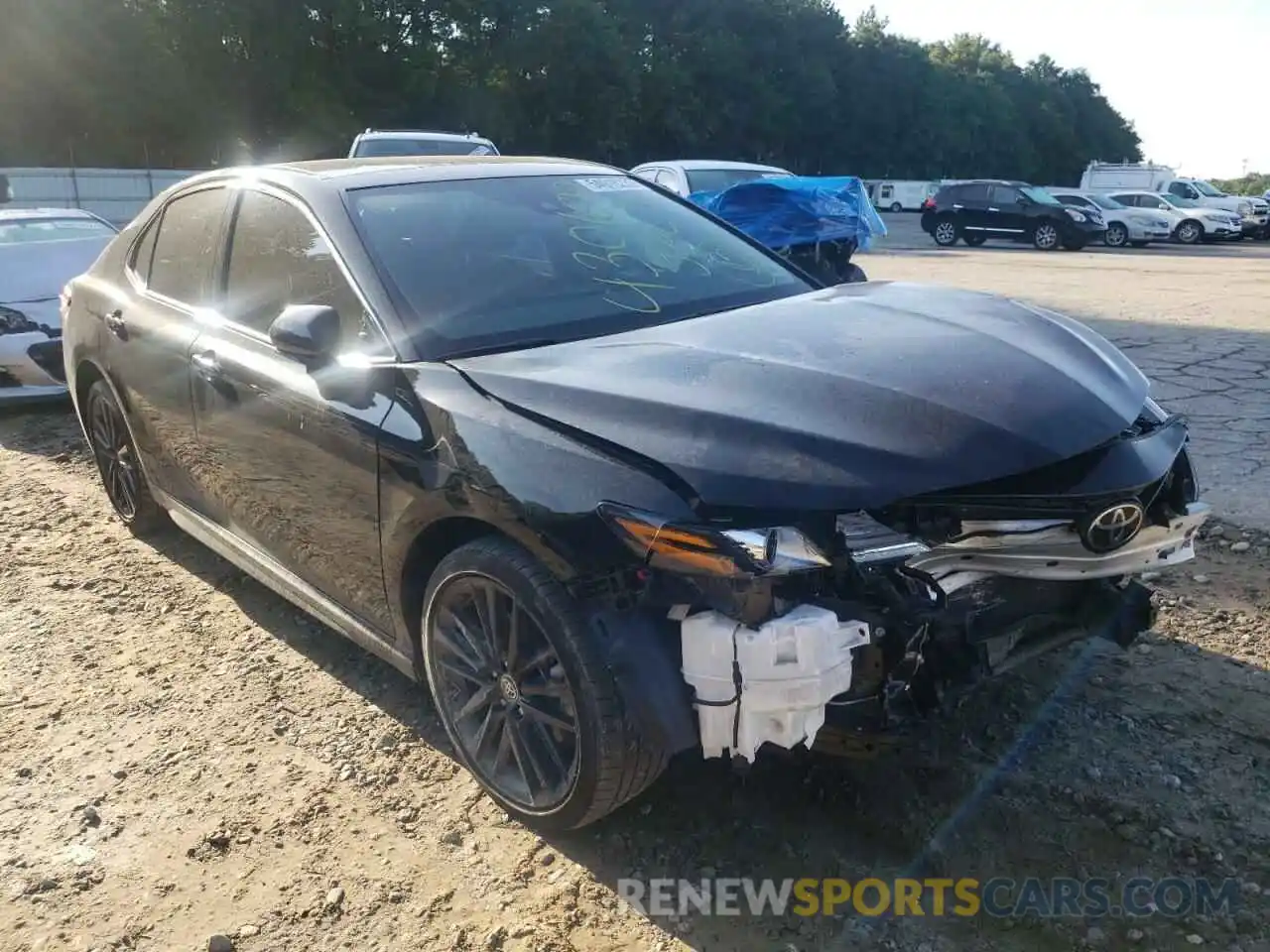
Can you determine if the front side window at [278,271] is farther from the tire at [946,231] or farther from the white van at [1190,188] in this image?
the white van at [1190,188]

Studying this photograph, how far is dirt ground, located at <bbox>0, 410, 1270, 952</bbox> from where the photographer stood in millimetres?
2326

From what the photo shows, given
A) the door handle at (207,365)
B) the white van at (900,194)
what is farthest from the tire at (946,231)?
the white van at (900,194)

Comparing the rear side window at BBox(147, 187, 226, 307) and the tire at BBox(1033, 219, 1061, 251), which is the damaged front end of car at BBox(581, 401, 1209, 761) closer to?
the rear side window at BBox(147, 187, 226, 307)

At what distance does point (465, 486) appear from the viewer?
2467 millimetres

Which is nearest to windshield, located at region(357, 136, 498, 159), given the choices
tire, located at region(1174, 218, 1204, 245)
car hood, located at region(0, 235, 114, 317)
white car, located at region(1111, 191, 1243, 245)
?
car hood, located at region(0, 235, 114, 317)

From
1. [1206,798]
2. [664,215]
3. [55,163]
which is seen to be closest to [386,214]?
[664,215]

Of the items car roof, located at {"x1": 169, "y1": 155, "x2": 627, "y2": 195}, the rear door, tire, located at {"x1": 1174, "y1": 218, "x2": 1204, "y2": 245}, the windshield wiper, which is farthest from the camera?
tire, located at {"x1": 1174, "y1": 218, "x2": 1204, "y2": 245}

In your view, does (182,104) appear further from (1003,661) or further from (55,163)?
(1003,661)

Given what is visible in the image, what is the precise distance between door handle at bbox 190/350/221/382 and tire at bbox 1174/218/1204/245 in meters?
27.5

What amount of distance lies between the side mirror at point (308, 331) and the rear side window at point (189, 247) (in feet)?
3.27

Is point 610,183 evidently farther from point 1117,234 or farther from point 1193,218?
point 1193,218

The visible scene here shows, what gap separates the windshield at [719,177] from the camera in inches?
495

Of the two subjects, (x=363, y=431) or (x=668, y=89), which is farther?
(x=668, y=89)

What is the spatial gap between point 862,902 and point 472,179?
248cm
